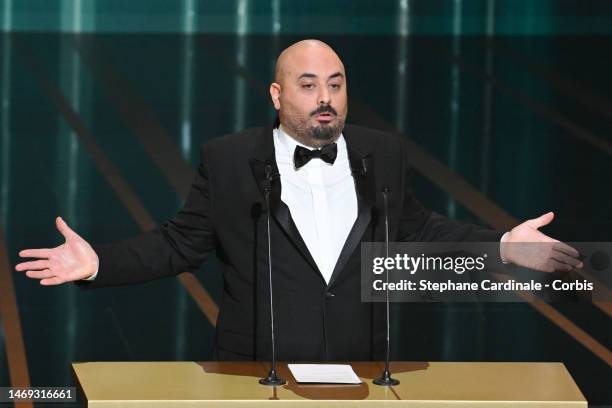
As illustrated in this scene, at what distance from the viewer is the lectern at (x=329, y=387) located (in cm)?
413

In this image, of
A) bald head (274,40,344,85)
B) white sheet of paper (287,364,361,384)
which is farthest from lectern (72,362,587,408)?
bald head (274,40,344,85)

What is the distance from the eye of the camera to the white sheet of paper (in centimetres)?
433

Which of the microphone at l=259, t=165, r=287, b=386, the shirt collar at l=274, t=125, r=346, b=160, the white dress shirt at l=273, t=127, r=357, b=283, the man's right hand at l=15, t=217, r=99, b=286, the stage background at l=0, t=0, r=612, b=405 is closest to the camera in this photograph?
the microphone at l=259, t=165, r=287, b=386

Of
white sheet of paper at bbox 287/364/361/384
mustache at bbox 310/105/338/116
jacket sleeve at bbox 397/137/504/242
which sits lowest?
white sheet of paper at bbox 287/364/361/384

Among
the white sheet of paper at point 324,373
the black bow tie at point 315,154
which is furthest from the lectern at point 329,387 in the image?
the black bow tie at point 315,154

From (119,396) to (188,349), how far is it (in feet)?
12.9

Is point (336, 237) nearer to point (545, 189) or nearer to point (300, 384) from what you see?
point (300, 384)

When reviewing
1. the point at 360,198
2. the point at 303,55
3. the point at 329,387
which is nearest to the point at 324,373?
the point at 329,387

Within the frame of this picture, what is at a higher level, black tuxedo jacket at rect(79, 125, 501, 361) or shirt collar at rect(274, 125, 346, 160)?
shirt collar at rect(274, 125, 346, 160)

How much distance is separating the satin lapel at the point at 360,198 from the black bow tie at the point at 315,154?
95 millimetres

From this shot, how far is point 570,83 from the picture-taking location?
16734 mm

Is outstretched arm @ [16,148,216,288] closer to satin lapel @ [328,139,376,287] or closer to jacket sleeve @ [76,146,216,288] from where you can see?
jacket sleeve @ [76,146,216,288]

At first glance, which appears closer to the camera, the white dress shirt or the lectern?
the lectern

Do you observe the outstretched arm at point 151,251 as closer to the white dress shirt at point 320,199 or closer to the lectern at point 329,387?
the white dress shirt at point 320,199
